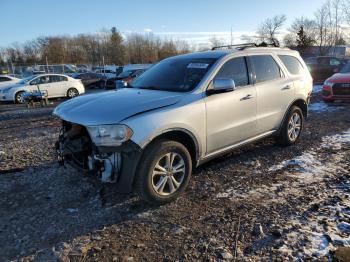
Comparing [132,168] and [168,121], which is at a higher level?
[168,121]

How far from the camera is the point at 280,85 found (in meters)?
5.70

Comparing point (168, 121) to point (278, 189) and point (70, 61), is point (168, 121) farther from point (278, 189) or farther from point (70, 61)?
point (70, 61)

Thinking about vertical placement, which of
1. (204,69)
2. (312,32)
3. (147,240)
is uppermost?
(312,32)

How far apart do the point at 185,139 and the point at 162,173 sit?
571 mm

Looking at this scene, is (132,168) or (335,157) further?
(335,157)

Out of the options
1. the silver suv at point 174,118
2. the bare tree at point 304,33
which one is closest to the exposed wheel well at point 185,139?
the silver suv at point 174,118

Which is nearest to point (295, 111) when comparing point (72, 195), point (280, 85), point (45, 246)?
point (280, 85)

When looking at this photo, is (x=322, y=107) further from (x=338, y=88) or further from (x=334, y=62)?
(x=334, y=62)

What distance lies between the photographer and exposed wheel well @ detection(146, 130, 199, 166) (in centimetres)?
400

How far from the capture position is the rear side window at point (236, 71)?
473cm

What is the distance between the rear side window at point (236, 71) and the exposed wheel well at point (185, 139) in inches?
40.4

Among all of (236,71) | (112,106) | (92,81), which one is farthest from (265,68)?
(92,81)

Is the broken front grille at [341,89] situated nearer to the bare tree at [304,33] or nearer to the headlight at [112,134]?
the headlight at [112,134]

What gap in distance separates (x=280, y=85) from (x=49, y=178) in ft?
13.2
